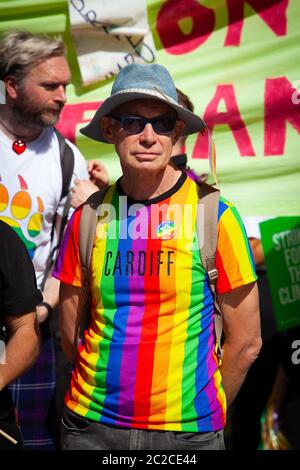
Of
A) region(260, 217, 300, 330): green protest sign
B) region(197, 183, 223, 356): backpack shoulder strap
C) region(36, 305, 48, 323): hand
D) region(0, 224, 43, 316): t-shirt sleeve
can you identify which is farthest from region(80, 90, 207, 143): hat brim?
region(260, 217, 300, 330): green protest sign

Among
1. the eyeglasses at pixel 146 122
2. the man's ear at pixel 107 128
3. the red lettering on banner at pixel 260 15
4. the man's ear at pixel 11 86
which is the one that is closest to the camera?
the eyeglasses at pixel 146 122

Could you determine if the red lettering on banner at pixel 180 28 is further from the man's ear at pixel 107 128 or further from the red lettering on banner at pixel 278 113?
the man's ear at pixel 107 128

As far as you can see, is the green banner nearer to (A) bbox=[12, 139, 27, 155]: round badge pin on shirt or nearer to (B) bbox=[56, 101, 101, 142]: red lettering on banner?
(B) bbox=[56, 101, 101, 142]: red lettering on banner

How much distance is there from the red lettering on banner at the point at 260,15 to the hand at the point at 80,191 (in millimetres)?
1047

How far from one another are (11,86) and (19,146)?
1.05ft

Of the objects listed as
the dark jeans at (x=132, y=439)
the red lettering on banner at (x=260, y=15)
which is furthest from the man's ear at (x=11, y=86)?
the dark jeans at (x=132, y=439)

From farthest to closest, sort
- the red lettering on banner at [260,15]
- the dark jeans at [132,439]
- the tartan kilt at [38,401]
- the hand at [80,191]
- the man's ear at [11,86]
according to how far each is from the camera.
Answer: the red lettering on banner at [260,15]
the man's ear at [11,86]
the tartan kilt at [38,401]
the hand at [80,191]
the dark jeans at [132,439]

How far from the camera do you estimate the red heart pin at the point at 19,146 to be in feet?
12.5

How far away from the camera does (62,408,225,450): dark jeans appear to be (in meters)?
2.70

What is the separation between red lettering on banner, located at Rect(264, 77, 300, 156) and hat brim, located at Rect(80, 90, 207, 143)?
1148 mm

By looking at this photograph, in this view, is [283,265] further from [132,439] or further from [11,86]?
[132,439]

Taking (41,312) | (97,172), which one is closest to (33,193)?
(97,172)
